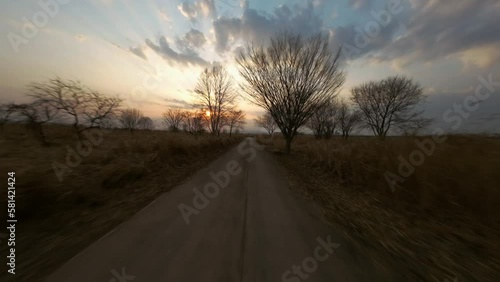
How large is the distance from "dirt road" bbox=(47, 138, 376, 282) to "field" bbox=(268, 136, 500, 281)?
741mm

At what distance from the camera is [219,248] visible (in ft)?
11.0

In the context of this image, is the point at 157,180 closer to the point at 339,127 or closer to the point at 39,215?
the point at 39,215

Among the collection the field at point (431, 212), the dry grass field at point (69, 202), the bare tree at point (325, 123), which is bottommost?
the dry grass field at point (69, 202)

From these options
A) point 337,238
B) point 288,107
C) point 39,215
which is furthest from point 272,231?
point 288,107

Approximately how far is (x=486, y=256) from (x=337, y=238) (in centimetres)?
220

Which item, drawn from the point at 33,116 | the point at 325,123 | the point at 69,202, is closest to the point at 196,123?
the point at 325,123
